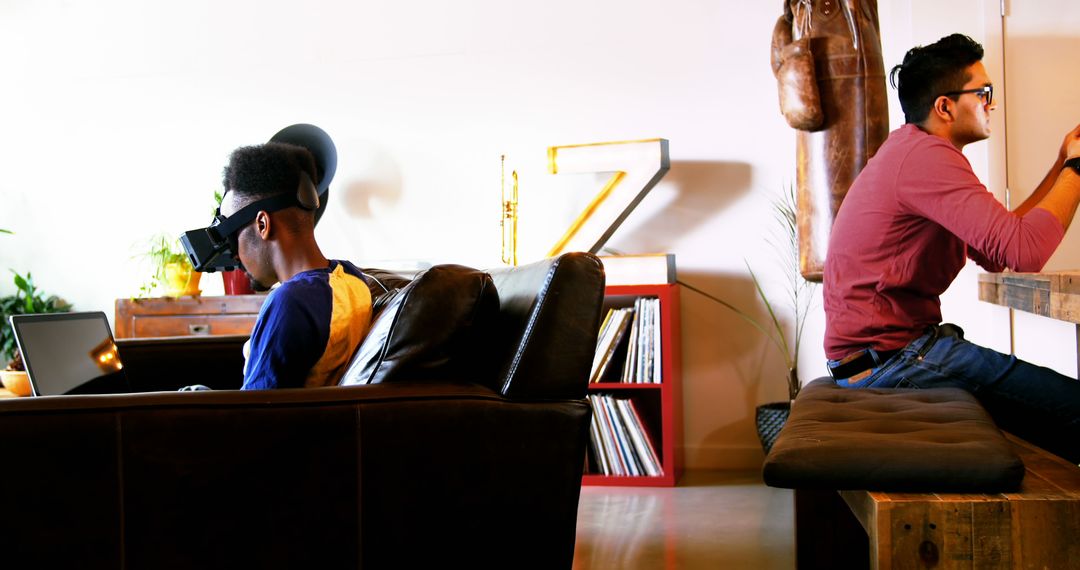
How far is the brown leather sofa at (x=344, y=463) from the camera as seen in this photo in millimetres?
1393

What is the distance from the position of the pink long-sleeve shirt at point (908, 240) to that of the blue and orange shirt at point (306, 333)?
3.54 feet

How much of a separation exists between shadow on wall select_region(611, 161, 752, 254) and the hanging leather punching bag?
34.5 inches

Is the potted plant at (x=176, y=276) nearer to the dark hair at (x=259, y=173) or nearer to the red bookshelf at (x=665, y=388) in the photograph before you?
the red bookshelf at (x=665, y=388)

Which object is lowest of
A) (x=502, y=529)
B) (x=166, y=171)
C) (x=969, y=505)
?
(x=502, y=529)

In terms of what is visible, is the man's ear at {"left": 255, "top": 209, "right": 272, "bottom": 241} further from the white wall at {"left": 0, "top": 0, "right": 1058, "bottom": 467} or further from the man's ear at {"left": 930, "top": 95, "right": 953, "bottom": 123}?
the white wall at {"left": 0, "top": 0, "right": 1058, "bottom": 467}

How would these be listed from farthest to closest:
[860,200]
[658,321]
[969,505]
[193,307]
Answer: [193,307] < [658,321] < [860,200] < [969,505]

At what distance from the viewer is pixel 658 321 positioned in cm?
368

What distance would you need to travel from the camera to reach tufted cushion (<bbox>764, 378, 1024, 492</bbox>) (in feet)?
4.25

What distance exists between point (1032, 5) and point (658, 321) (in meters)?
1.74

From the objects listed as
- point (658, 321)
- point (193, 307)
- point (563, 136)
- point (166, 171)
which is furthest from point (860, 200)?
point (166, 171)

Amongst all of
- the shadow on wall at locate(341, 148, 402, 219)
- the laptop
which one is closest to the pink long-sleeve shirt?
the laptop

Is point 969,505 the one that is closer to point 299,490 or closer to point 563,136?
point 299,490

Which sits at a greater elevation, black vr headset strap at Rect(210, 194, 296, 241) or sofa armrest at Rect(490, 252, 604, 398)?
black vr headset strap at Rect(210, 194, 296, 241)

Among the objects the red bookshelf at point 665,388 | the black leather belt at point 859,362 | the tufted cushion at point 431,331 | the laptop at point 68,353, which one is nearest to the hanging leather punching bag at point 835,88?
the red bookshelf at point 665,388
